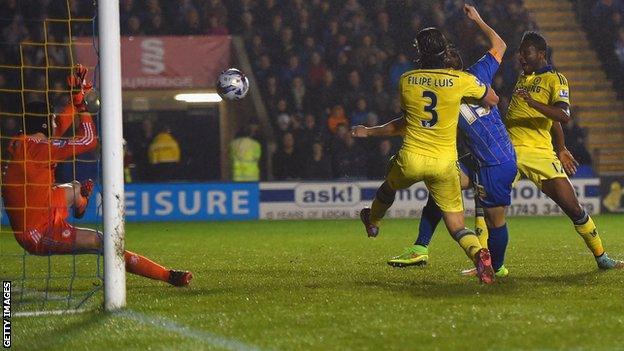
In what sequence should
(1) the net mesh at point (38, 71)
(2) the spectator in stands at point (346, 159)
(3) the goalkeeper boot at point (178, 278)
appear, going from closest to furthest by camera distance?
(3) the goalkeeper boot at point (178, 278)
(1) the net mesh at point (38, 71)
(2) the spectator in stands at point (346, 159)

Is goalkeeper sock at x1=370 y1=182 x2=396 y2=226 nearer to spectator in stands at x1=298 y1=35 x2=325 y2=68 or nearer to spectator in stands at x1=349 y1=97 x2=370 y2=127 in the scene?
spectator in stands at x1=349 y1=97 x2=370 y2=127

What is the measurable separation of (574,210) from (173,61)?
1206 centimetres

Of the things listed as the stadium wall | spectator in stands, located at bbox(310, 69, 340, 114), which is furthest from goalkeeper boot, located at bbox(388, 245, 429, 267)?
spectator in stands, located at bbox(310, 69, 340, 114)

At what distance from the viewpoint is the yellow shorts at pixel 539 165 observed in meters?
9.09

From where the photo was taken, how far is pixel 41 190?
7.79 meters

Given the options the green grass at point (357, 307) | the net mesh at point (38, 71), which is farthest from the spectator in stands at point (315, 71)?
the green grass at point (357, 307)

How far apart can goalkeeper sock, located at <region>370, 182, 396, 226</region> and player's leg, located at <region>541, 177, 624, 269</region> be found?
1355 mm

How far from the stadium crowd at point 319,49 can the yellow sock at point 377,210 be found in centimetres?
977

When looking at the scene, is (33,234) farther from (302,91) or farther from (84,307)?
(302,91)

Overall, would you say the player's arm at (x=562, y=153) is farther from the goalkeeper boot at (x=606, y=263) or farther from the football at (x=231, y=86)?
the football at (x=231, y=86)

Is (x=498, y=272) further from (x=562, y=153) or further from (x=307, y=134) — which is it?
(x=307, y=134)

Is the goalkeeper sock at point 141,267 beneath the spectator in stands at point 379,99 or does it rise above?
beneath

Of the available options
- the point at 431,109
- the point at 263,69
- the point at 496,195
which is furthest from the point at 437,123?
the point at 263,69

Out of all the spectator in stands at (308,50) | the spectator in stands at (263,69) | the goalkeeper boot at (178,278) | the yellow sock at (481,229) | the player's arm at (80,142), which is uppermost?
the spectator in stands at (308,50)
